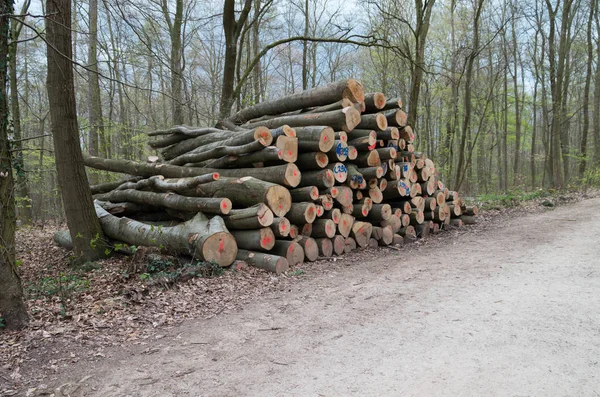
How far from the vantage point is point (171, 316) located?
459 cm

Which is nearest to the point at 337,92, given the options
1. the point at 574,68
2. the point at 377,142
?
the point at 377,142

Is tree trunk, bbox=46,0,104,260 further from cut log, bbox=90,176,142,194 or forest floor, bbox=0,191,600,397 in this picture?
cut log, bbox=90,176,142,194

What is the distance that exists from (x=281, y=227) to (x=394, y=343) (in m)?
3.45

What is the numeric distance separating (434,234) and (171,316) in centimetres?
724

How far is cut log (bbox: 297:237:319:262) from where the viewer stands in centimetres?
710

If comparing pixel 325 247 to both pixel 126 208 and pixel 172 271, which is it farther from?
pixel 126 208

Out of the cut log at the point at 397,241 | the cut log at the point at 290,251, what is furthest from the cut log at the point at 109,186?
the cut log at the point at 397,241

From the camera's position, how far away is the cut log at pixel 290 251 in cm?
676

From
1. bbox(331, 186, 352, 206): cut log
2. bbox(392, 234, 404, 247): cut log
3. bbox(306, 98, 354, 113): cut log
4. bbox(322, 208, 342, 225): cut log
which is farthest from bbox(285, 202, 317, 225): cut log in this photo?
bbox(392, 234, 404, 247): cut log

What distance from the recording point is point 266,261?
638 cm

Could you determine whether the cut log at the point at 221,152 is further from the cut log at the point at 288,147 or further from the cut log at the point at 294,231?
the cut log at the point at 294,231

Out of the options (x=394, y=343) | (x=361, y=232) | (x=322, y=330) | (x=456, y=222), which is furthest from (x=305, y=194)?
(x=456, y=222)

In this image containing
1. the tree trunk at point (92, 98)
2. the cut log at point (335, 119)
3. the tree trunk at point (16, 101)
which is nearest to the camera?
the cut log at point (335, 119)

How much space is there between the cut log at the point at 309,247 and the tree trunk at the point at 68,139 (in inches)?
154
